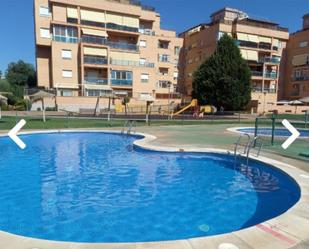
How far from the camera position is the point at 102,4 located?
4412cm

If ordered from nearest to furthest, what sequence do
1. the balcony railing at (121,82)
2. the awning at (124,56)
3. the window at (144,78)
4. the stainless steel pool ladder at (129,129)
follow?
the stainless steel pool ladder at (129,129) < the balcony railing at (121,82) < the awning at (124,56) < the window at (144,78)

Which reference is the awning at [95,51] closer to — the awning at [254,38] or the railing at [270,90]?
the awning at [254,38]

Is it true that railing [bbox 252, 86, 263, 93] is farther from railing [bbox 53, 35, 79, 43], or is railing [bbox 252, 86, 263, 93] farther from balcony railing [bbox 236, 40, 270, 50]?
railing [bbox 53, 35, 79, 43]

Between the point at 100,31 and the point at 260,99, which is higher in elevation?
the point at 100,31

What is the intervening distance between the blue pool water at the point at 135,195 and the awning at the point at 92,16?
117 ft

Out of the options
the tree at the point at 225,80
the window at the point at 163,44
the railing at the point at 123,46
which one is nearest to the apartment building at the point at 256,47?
the window at the point at 163,44

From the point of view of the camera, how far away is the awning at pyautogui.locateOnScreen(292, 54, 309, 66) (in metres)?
51.5

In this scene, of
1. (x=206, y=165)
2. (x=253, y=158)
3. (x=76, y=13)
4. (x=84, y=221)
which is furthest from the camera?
(x=76, y=13)

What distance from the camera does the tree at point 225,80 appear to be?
38.6 m

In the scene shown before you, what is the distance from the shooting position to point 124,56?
4588 cm

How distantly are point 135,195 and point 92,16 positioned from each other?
139 feet

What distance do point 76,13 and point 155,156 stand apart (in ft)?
125

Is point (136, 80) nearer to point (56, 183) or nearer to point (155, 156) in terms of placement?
point (155, 156)

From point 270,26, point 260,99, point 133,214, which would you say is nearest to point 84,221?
point 133,214
